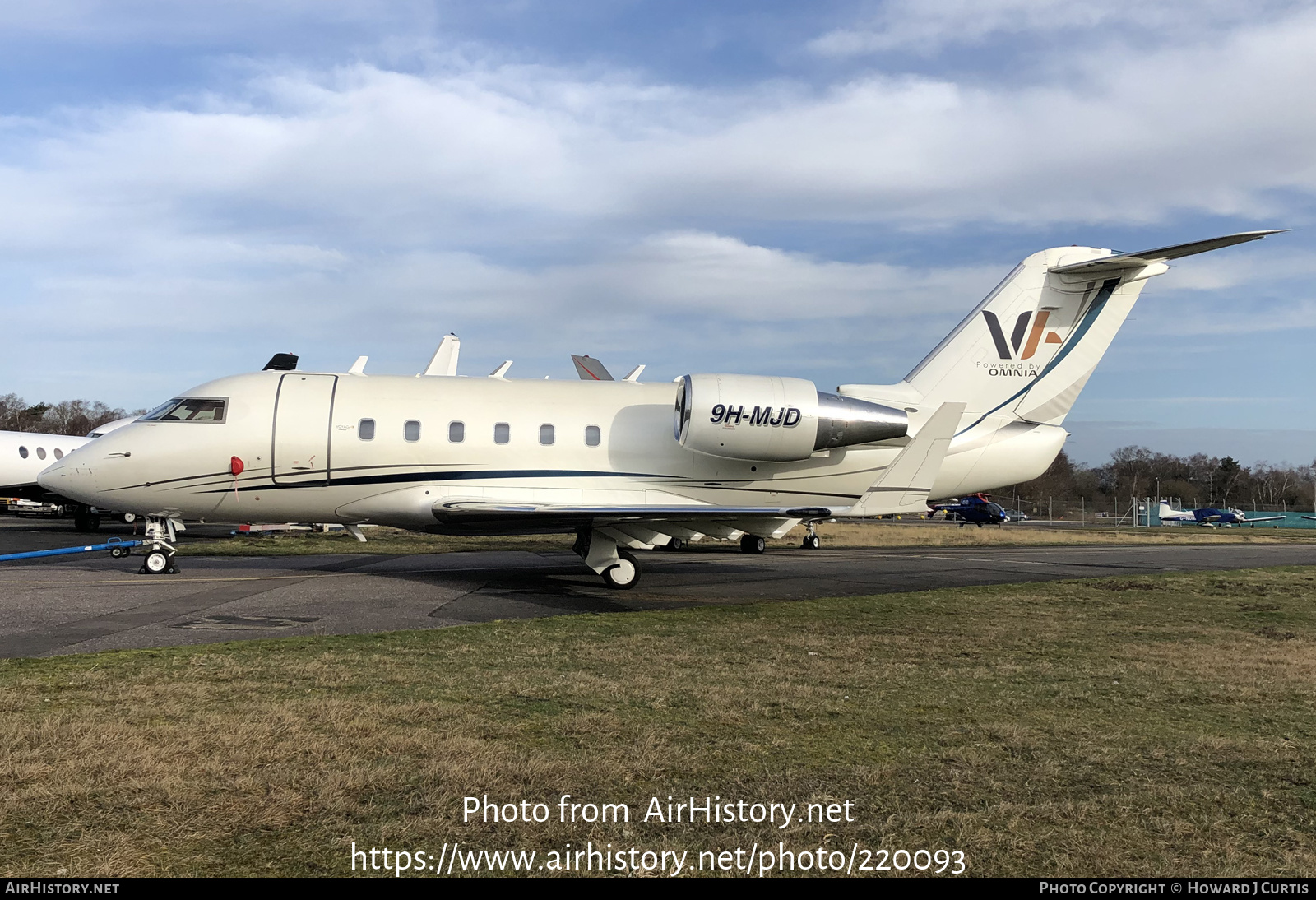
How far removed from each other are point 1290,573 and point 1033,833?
21873 millimetres

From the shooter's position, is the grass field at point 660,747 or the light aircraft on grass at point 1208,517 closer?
the grass field at point 660,747

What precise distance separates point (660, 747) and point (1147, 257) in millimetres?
14405

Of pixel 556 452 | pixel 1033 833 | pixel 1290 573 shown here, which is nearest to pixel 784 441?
pixel 556 452

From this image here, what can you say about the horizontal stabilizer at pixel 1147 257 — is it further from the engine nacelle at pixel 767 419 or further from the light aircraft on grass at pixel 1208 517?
the light aircraft on grass at pixel 1208 517

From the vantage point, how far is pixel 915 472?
13.0m

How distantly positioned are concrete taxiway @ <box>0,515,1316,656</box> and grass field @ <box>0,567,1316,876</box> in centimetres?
182

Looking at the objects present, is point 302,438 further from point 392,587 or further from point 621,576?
point 621,576

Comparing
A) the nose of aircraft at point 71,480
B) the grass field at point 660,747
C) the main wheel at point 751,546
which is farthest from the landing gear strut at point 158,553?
the main wheel at point 751,546

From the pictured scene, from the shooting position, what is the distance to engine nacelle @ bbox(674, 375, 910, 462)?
51.2 ft

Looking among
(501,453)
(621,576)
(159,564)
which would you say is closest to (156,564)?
(159,564)

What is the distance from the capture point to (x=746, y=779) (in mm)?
5195

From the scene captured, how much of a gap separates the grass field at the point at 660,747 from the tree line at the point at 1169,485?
361 feet

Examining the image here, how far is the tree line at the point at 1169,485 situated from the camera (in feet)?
397

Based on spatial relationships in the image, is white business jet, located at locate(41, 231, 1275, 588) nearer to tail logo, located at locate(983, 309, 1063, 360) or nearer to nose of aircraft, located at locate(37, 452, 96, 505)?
nose of aircraft, located at locate(37, 452, 96, 505)
